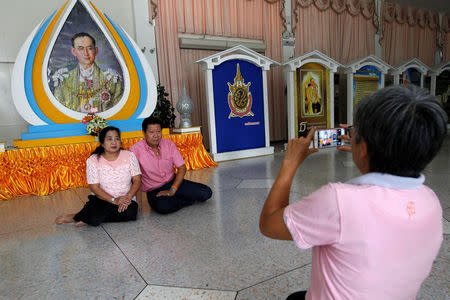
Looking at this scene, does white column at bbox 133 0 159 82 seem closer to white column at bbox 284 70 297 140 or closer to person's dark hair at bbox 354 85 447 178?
white column at bbox 284 70 297 140

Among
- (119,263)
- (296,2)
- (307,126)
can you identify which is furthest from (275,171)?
(296,2)

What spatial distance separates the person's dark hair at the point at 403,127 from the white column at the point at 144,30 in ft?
18.7

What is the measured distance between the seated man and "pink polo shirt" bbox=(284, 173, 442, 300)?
6.70ft

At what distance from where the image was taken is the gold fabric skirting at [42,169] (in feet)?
10.8

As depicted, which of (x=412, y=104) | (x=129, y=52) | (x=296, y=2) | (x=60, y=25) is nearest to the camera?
(x=412, y=104)

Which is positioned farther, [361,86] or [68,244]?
[361,86]

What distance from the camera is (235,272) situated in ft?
5.02

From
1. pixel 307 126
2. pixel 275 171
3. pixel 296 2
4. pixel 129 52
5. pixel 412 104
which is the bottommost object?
pixel 275 171

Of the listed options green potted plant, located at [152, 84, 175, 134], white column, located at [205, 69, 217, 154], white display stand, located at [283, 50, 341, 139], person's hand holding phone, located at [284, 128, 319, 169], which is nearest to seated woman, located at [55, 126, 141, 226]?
person's hand holding phone, located at [284, 128, 319, 169]

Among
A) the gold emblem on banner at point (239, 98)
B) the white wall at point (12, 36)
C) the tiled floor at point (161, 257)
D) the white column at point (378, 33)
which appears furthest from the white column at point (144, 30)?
the white column at point (378, 33)

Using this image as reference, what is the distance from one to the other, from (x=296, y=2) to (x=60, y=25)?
542 cm

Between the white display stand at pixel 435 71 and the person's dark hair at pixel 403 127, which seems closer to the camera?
the person's dark hair at pixel 403 127

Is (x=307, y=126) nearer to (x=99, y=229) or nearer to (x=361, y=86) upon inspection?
(x=361, y=86)

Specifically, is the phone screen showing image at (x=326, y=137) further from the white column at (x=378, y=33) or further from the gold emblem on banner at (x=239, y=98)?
the white column at (x=378, y=33)
